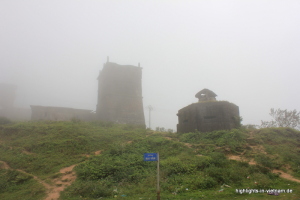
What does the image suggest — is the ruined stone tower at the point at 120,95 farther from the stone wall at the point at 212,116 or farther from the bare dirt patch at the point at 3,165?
the bare dirt patch at the point at 3,165

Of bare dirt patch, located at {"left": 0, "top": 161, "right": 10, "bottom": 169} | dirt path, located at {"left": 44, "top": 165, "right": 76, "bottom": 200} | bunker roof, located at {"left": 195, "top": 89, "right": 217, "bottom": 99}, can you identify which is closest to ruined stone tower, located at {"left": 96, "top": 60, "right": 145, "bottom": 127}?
bunker roof, located at {"left": 195, "top": 89, "right": 217, "bottom": 99}

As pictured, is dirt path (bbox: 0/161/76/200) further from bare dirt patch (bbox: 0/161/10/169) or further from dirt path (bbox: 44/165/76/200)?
bare dirt patch (bbox: 0/161/10/169)

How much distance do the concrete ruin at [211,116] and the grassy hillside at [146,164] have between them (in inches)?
63.1

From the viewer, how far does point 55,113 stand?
2944cm

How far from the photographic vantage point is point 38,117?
28641 mm

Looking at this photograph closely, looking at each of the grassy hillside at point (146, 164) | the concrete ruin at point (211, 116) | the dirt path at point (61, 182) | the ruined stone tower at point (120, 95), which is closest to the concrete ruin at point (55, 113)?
the ruined stone tower at point (120, 95)

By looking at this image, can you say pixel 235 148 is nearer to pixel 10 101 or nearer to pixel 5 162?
pixel 5 162

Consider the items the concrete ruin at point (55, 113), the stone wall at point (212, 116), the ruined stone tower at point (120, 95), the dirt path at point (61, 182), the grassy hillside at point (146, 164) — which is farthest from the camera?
the ruined stone tower at point (120, 95)

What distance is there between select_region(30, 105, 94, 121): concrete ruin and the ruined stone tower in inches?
106

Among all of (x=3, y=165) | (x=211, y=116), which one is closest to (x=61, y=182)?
(x=3, y=165)

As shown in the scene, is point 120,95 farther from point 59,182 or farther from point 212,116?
point 59,182

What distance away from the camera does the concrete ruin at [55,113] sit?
94.6ft

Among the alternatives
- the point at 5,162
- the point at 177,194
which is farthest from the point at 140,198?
the point at 5,162

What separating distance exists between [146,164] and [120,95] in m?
20.4
